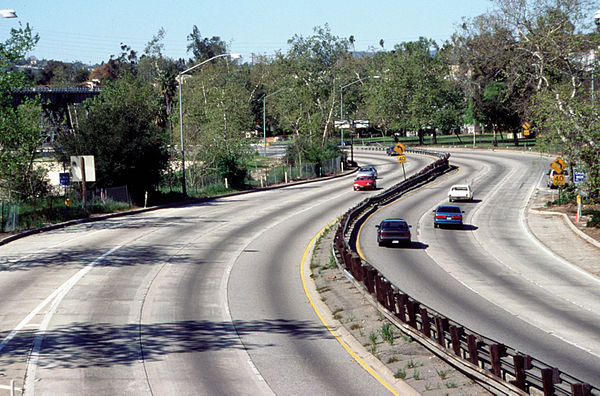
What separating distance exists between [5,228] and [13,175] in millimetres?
10571

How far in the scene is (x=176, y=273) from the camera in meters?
26.7

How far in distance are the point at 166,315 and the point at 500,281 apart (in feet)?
47.8

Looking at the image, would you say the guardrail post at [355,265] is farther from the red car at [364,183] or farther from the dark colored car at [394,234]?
the red car at [364,183]

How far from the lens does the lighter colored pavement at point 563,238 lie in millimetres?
32159

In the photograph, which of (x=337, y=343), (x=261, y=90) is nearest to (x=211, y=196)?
(x=337, y=343)

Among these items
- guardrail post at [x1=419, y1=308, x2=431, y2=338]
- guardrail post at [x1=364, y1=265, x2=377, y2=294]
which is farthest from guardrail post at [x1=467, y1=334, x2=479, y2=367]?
guardrail post at [x1=364, y1=265, x2=377, y2=294]

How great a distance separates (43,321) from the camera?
1942cm

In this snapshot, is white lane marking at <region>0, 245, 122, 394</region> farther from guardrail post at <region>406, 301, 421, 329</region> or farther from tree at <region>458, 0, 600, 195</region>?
tree at <region>458, 0, 600, 195</region>

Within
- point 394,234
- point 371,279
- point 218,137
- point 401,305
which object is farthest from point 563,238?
point 218,137

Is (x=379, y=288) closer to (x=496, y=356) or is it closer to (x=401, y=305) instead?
(x=401, y=305)

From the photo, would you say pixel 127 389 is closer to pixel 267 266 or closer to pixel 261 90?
pixel 267 266

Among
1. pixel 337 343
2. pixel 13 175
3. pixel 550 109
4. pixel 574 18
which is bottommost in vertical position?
pixel 337 343

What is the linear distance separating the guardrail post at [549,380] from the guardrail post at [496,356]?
1685 millimetres

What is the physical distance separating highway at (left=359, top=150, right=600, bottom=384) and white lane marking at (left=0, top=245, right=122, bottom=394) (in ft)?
41.3
